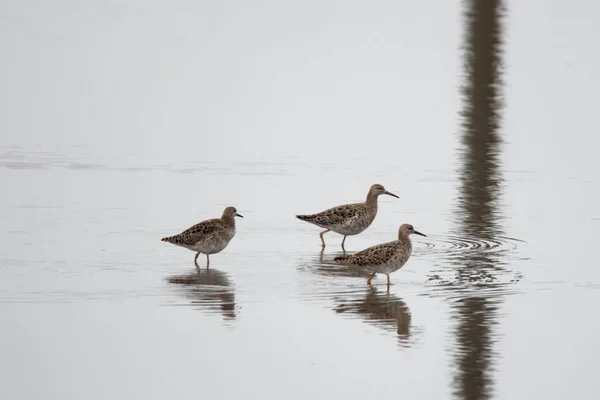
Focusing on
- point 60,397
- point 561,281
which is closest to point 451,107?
point 561,281

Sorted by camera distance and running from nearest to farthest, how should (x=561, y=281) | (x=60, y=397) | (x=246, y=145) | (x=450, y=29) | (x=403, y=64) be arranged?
1. (x=60, y=397)
2. (x=561, y=281)
3. (x=246, y=145)
4. (x=403, y=64)
5. (x=450, y=29)

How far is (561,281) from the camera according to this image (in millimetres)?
15836

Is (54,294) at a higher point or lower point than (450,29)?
lower

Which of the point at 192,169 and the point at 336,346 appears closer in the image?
the point at 336,346

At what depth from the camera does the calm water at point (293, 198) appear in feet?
40.5

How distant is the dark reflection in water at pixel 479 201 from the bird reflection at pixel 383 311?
537mm

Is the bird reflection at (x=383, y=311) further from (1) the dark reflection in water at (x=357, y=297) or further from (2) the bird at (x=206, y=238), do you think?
(2) the bird at (x=206, y=238)

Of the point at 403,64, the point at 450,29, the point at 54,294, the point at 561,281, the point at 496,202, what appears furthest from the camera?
the point at 450,29

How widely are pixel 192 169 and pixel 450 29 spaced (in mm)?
18863

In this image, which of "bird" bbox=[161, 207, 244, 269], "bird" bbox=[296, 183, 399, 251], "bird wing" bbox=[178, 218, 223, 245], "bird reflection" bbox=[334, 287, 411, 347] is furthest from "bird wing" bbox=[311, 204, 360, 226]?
"bird reflection" bbox=[334, 287, 411, 347]

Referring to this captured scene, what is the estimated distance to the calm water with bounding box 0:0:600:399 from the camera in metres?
12.3

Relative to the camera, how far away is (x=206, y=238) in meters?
16.5

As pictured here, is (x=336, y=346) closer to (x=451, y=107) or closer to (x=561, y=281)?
(x=561, y=281)

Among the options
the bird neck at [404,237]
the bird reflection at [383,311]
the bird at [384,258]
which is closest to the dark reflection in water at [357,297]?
the bird reflection at [383,311]
